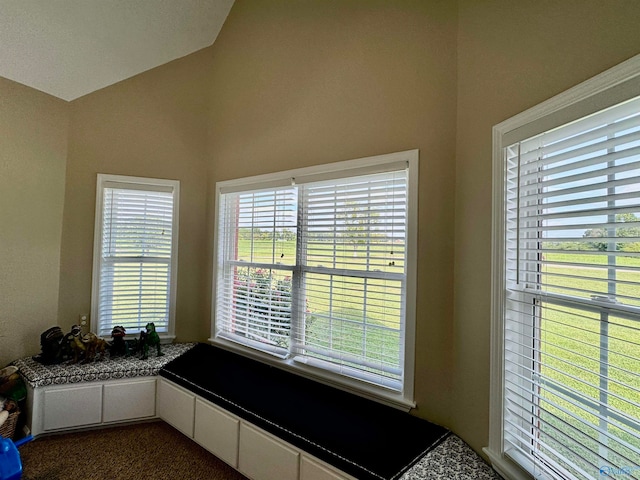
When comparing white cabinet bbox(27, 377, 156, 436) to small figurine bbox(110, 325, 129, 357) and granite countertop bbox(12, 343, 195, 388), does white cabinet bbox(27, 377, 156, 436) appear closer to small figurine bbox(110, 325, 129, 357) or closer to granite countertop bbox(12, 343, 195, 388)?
granite countertop bbox(12, 343, 195, 388)

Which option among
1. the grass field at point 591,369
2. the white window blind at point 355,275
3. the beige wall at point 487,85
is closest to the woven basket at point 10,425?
the white window blind at point 355,275

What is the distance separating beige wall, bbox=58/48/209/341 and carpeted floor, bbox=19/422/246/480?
937mm

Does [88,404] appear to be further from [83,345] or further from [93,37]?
[93,37]

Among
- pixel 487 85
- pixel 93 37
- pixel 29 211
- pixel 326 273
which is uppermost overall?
pixel 93 37

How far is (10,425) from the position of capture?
7.43 feet

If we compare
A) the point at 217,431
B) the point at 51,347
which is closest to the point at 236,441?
the point at 217,431

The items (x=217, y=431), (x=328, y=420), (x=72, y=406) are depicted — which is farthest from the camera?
(x=72, y=406)

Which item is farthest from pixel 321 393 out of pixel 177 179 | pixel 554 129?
pixel 177 179

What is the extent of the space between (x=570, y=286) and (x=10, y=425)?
360 centimetres

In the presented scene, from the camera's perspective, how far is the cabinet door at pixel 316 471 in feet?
5.07

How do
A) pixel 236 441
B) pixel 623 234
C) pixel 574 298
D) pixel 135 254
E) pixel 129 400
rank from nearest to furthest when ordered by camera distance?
pixel 623 234 < pixel 574 298 < pixel 236 441 < pixel 129 400 < pixel 135 254

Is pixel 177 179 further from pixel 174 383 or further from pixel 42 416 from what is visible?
pixel 42 416

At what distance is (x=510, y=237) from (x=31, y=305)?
12.3ft

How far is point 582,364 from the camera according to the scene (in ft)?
3.78
